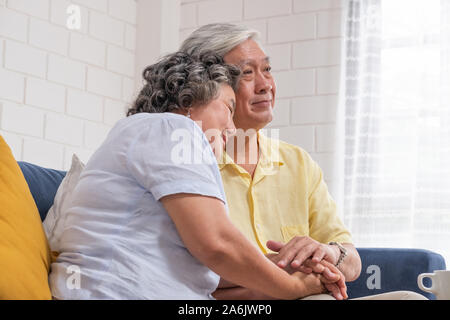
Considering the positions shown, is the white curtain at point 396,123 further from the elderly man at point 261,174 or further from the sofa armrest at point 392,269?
the elderly man at point 261,174

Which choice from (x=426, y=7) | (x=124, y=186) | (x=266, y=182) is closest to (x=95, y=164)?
(x=124, y=186)

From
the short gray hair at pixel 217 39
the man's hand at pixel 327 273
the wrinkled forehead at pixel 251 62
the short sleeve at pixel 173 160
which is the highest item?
the short gray hair at pixel 217 39

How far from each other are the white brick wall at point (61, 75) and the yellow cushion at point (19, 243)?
1.55m

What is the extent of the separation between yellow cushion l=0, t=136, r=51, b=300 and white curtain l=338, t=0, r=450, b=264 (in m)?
2.07

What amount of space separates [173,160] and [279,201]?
2.73ft

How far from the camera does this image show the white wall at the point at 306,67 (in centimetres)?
330

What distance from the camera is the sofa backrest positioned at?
167 cm

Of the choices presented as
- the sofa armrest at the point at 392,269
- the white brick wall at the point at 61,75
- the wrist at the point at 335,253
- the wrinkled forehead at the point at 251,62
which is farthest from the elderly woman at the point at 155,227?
the white brick wall at the point at 61,75

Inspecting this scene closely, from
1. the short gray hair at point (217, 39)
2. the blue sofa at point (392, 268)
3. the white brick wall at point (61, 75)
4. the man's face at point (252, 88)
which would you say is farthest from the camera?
the white brick wall at point (61, 75)

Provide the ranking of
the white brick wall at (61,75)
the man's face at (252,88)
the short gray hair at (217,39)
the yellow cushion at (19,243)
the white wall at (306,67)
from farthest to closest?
1. the white wall at (306,67)
2. the white brick wall at (61,75)
3. the man's face at (252,88)
4. the short gray hair at (217,39)
5. the yellow cushion at (19,243)

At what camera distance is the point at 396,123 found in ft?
10.4

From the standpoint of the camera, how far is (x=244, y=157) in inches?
79.7

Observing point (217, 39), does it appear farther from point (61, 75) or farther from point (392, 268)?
point (61, 75)

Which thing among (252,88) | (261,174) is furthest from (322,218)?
(252,88)
